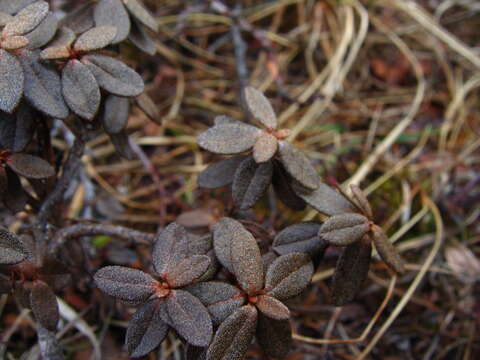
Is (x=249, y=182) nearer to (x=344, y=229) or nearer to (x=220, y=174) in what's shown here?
(x=220, y=174)

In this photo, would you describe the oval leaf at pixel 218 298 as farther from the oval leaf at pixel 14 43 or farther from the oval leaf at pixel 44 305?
the oval leaf at pixel 14 43

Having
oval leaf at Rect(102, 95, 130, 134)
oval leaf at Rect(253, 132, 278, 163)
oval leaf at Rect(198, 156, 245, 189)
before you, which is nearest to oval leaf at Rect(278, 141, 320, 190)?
oval leaf at Rect(253, 132, 278, 163)

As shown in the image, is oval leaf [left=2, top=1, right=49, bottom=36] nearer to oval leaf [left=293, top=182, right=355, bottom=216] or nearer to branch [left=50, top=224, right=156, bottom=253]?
branch [left=50, top=224, right=156, bottom=253]

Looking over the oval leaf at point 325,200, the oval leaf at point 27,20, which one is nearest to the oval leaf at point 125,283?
the oval leaf at point 325,200

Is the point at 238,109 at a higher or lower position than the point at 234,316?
lower

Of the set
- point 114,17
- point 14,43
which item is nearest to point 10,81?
point 14,43

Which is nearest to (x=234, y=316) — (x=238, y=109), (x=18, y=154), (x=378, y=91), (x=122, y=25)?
(x=18, y=154)

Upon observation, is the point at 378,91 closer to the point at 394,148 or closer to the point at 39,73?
the point at 394,148
